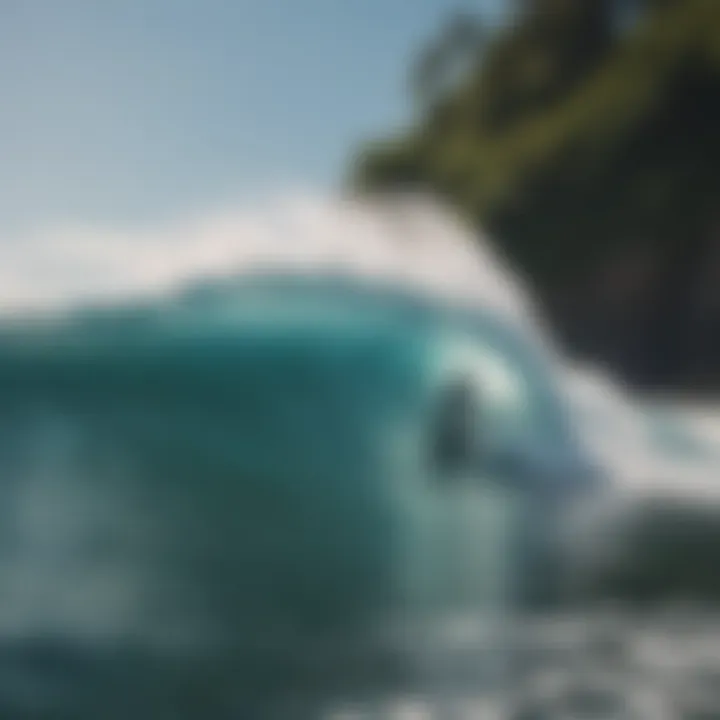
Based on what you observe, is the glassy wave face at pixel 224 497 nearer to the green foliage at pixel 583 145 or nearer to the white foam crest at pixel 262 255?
the white foam crest at pixel 262 255

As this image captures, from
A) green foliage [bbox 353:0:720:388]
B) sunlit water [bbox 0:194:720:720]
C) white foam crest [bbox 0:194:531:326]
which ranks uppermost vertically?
green foliage [bbox 353:0:720:388]

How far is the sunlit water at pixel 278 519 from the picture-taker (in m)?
1.36

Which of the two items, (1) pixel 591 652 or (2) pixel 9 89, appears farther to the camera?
(2) pixel 9 89

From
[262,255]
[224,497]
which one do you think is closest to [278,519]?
[224,497]

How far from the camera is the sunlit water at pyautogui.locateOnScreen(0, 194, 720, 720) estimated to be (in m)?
1.36

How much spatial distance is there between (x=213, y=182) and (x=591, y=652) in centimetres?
72

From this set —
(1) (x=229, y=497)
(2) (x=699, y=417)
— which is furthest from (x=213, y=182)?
(2) (x=699, y=417)

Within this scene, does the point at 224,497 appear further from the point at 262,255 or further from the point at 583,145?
the point at 583,145

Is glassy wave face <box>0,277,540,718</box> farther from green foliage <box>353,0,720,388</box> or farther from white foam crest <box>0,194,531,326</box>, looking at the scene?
green foliage <box>353,0,720,388</box>

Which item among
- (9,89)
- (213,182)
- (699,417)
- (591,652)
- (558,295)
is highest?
(9,89)

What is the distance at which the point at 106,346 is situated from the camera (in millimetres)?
1389

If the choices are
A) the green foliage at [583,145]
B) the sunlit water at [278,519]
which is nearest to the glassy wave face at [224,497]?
the sunlit water at [278,519]

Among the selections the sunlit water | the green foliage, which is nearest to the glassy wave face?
the sunlit water

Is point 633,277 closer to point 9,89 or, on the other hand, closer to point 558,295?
point 558,295
